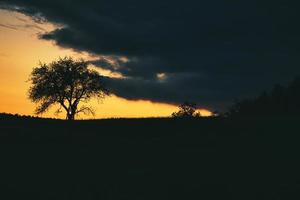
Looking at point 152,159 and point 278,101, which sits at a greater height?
point 278,101

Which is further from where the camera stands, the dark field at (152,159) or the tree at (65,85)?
the tree at (65,85)

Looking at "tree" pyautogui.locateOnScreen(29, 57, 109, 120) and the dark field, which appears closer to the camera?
the dark field

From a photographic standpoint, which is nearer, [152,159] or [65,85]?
[152,159]

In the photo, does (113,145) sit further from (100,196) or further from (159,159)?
(100,196)

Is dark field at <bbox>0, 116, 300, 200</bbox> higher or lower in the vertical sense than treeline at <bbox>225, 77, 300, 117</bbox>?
lower

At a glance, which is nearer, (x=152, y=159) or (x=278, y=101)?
(x=152, y=159)

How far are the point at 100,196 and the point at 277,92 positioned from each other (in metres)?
96.5

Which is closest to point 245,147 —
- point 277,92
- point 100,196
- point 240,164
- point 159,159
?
point 240,164

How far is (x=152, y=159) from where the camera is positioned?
33719 mm

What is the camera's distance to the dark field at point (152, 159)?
26.4m

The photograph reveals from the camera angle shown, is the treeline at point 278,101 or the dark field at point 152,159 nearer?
the dark field at point 152,159

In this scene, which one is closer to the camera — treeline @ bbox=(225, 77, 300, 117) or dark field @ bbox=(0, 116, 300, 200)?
dark field @ bbox=(0, 116, 300, 200)

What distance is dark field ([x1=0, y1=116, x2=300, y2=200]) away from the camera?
26375mm

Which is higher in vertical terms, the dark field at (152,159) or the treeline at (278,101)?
the treeline at (278,101)
